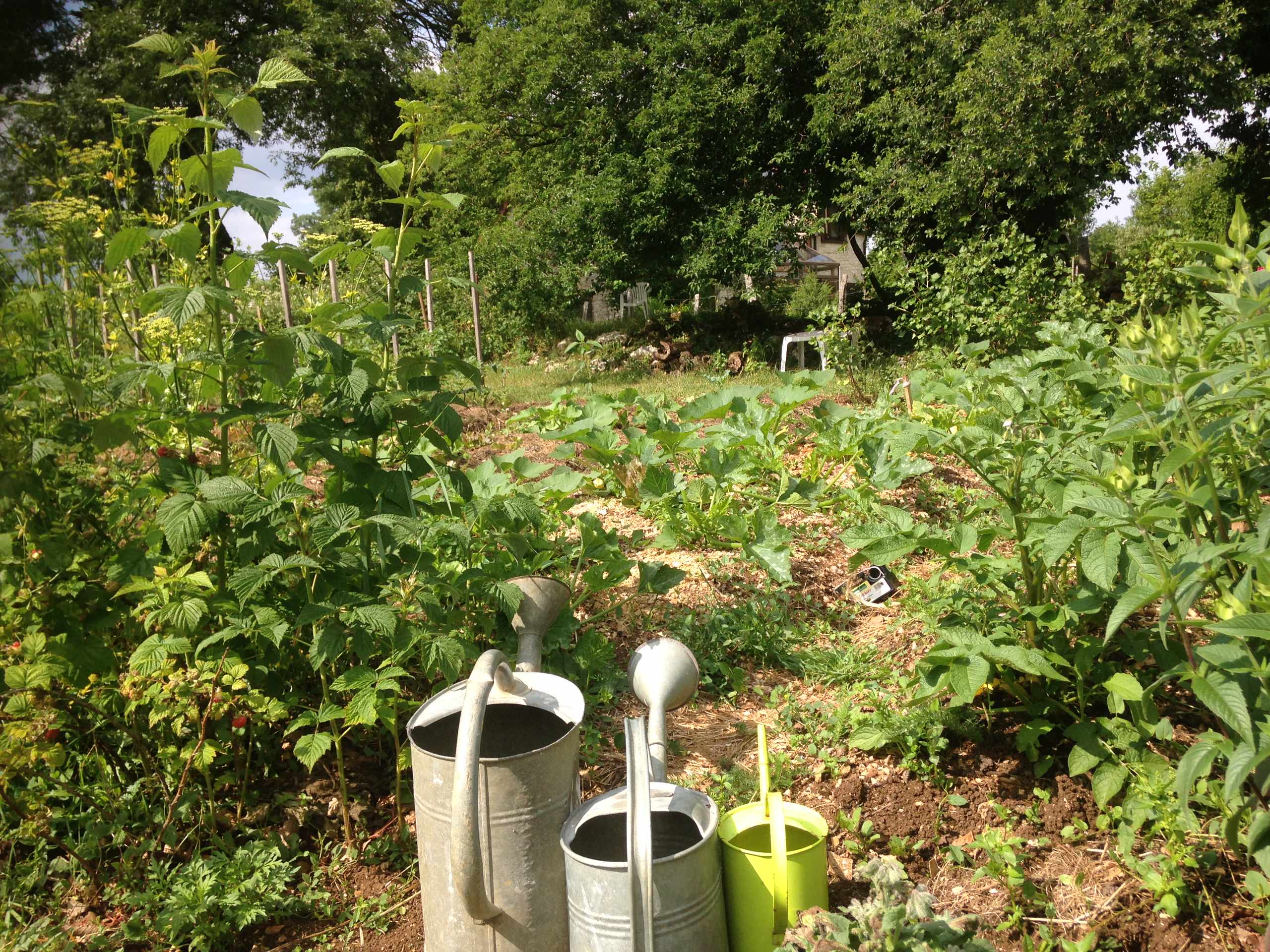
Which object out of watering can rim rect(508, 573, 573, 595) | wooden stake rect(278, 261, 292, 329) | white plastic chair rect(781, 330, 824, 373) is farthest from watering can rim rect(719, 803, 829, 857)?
wooden stake rect(278, 261, 292, 329)

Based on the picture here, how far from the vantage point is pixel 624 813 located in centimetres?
172

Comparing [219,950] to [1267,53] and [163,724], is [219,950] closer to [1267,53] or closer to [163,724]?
[163,724]

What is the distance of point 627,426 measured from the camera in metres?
3.81

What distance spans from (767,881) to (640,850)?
1.15 ft

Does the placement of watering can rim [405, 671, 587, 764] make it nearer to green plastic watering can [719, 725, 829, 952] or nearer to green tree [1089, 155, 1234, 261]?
green plastic watering can [719, 725, 829, 952]

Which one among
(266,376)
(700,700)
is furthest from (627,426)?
(266,376)

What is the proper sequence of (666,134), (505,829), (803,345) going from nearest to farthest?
(505,829) < (666,134) < (803,345)

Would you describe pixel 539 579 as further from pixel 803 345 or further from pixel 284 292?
pixel 803 345

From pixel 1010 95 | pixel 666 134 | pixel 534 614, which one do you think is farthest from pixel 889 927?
pixel 666 134

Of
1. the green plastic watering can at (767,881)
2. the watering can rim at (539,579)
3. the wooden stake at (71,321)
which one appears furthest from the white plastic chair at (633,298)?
the green plastic watering can at (767,881)

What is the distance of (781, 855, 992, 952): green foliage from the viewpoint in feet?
4.25

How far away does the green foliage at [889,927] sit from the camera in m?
1.30

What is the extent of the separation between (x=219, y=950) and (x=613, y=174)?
40.9 feet

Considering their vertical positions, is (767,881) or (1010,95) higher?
(1010,95)
